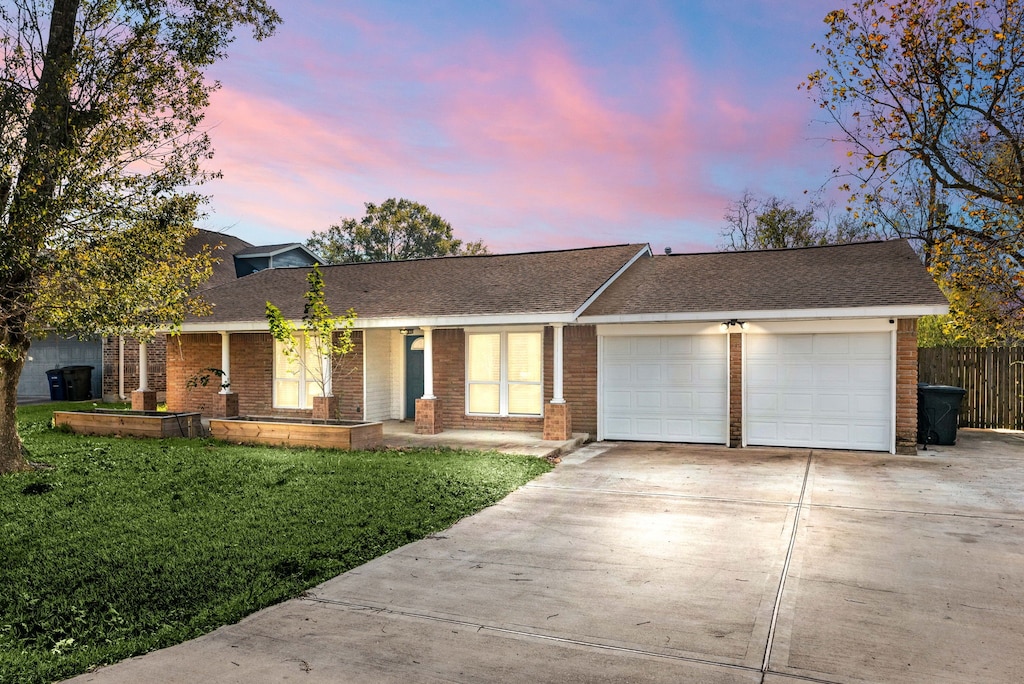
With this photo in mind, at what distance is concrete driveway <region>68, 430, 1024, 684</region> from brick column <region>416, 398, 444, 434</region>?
5.55m

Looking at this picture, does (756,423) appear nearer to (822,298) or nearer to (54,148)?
(822,298)

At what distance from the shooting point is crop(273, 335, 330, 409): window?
52.7ft

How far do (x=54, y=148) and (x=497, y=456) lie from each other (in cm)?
749

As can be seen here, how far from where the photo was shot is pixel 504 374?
14391 millimetres

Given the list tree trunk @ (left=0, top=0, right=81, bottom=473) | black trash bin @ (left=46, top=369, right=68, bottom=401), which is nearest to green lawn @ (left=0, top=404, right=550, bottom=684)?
tree trunk @ (left=0, top=0, right=81, bottom=473)

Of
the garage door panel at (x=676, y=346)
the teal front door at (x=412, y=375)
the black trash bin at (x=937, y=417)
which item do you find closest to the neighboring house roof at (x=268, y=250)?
the teal front door at (x=412, y=375)

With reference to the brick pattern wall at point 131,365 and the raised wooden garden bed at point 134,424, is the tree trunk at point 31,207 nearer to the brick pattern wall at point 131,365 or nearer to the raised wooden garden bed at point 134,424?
the raised wooden garden bed at point 134,424

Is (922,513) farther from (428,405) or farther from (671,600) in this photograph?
(428,405)

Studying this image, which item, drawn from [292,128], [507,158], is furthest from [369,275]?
[507,158]

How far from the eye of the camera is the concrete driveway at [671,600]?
3.87 m

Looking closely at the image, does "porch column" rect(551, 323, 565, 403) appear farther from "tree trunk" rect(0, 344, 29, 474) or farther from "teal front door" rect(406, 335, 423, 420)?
"tree trunk" rect(0, 344, 29, 474)

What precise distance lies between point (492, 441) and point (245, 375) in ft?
24.2

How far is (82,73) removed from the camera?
30.5ft

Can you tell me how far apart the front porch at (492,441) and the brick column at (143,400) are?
6.40m
